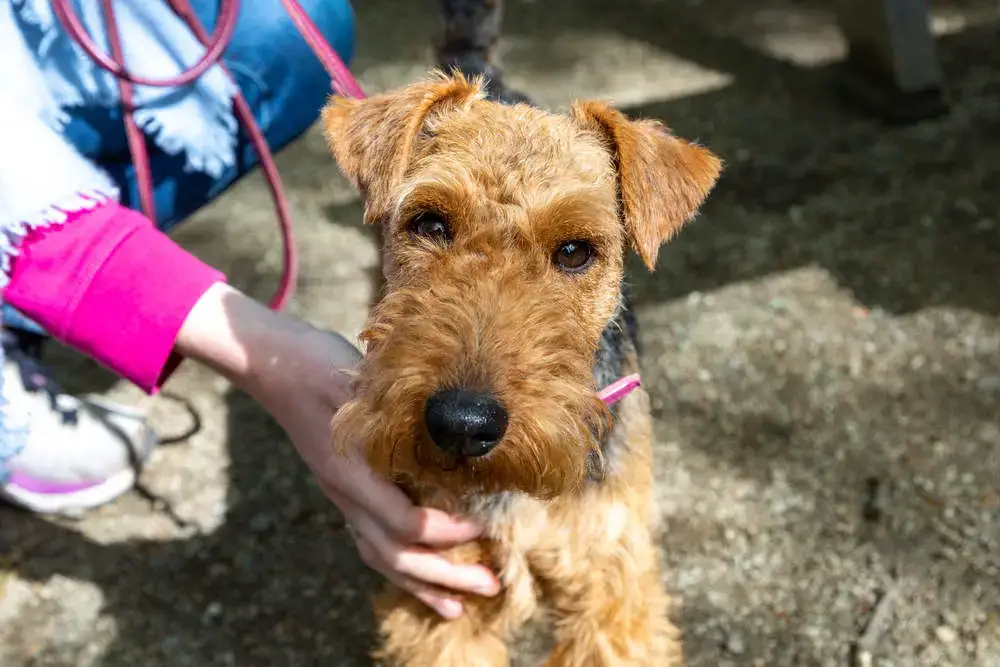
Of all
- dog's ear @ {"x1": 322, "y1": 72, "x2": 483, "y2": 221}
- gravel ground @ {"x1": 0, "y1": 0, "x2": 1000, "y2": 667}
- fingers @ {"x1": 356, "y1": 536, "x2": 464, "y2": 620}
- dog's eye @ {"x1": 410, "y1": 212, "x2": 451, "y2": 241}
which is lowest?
gravel ground @ {"x1": 0, "y1": 0, "x2": 1000, "y2": 667}

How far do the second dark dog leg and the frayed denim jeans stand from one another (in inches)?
14.1

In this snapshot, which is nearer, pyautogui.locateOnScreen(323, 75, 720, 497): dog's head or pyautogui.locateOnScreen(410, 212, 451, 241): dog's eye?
pyautogui.locateOnScreen(323, 75, 720, 497): dog's head

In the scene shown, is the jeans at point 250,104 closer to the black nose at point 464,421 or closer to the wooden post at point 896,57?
the black nose at point 464,421

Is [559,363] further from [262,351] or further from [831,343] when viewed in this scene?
[831,343]

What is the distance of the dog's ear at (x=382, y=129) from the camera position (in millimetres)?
1911

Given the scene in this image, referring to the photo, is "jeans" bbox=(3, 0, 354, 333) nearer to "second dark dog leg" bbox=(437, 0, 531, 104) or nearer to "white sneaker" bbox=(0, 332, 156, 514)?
"second dark dog leg" bbox=(437, 0, 531, 104)

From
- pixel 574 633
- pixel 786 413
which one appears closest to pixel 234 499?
pixel 574 633

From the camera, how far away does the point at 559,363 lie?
166 centimetres

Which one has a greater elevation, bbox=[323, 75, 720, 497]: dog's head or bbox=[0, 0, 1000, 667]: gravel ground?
bbox=[323, 75, 720, 497]: dog's head

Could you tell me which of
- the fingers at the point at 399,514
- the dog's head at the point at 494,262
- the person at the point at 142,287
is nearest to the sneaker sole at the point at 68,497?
the person at the point at 142,287

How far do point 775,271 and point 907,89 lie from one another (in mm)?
1585

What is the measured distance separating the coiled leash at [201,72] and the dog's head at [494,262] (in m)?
0.28

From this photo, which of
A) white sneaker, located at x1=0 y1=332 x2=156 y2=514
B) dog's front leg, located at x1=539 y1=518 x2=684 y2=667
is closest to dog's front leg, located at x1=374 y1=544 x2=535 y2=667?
dog's front leg, located at x1=539 y1=518 x2=684 y2=667

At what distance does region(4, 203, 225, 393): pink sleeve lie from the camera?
194 centimetres
